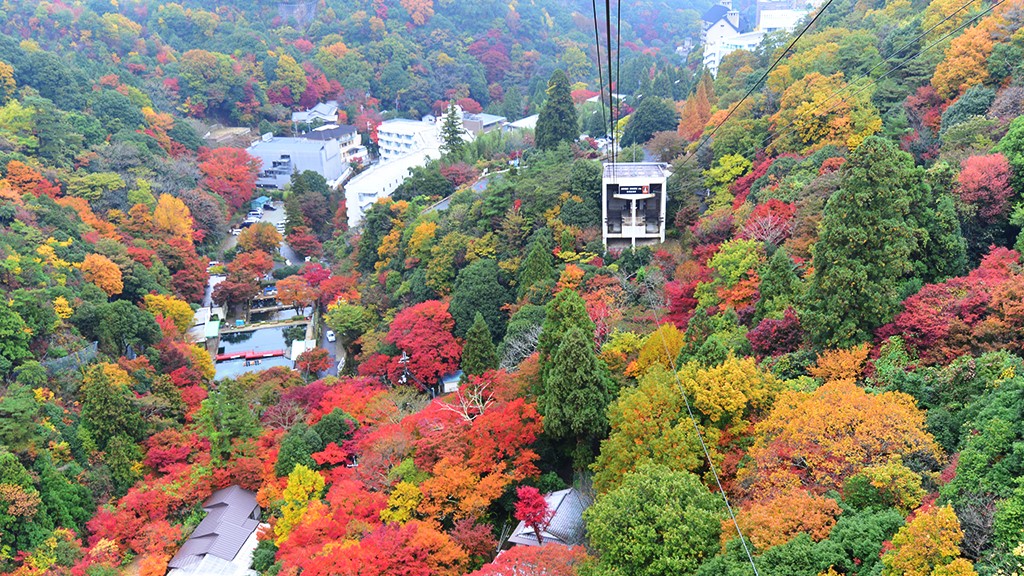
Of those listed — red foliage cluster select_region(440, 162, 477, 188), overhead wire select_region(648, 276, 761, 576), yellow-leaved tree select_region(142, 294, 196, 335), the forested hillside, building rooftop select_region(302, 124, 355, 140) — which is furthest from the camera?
building rooftop select_region(302, 124, 355, 140)

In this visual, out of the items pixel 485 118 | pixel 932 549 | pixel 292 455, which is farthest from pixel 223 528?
pixel 485 118

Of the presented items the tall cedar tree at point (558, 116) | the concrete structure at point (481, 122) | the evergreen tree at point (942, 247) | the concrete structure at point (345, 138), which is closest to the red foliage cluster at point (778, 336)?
the evergreen tree at point (942, 247)

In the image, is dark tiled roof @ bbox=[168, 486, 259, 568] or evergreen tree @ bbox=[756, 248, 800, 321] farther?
dark tiled roof @ bbox=[168, 486, 259, 568]

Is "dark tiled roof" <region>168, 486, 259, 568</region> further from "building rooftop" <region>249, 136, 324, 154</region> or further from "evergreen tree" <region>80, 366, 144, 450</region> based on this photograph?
"building rooftop" <region>249, 136, 324, 154</region>

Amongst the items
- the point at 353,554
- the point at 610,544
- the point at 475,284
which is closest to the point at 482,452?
the point at 353,554

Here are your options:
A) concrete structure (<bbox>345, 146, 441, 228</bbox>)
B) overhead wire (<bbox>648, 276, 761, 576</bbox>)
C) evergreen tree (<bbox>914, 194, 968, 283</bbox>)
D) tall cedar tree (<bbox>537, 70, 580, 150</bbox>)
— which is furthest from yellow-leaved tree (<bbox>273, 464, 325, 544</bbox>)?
concrete structure (<bbox>345, 146, 441, 228</bbox>)

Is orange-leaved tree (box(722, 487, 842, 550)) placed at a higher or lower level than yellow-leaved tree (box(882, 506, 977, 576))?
lower

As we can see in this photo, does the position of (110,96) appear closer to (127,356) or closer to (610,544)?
(127,356)
